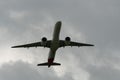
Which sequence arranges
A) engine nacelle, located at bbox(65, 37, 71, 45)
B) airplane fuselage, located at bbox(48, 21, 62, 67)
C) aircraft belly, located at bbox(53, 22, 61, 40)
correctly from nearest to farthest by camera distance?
aircraft belly, located at bbox(53, 22, 61, 40) → airplane fuselage, located at bbox(48, 21, 62, 67) → engine nacelle, located at bbox(65, 37, 71, 45)

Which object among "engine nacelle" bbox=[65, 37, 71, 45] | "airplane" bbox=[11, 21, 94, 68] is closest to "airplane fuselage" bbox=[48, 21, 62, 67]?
"airplane" bbox=[11, 21, 94, 68]

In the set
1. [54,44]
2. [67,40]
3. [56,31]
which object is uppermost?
[56,31]

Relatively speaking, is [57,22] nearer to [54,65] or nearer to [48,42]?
[48,42]

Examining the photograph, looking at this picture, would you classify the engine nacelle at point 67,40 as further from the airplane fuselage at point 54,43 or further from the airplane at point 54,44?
the airplane fuselage at point 54,43

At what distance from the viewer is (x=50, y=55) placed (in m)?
148

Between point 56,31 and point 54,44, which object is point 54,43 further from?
A: point 56,31

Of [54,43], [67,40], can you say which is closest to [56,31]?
[54,43]

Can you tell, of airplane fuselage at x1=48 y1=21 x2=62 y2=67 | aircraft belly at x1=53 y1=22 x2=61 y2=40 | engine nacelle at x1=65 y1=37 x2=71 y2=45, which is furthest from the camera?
engine nacelle at x1=65 y1=37 x2=71 y2=45

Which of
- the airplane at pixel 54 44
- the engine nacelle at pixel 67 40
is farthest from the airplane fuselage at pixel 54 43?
the engine nacelle at pixel 67 40

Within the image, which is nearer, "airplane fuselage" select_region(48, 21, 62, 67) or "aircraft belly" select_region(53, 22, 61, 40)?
"aircraft belly" select_region(53, 22, 61, 40)

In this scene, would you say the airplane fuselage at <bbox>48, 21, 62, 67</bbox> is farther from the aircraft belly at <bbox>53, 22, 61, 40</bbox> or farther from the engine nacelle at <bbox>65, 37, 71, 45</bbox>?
the engine nacelle at <bbox>65, 37, 71, 45</bbox>

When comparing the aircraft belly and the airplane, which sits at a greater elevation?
the aircraft belly

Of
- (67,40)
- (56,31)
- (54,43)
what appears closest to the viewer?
(56,31)

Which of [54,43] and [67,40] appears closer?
[54,43]
